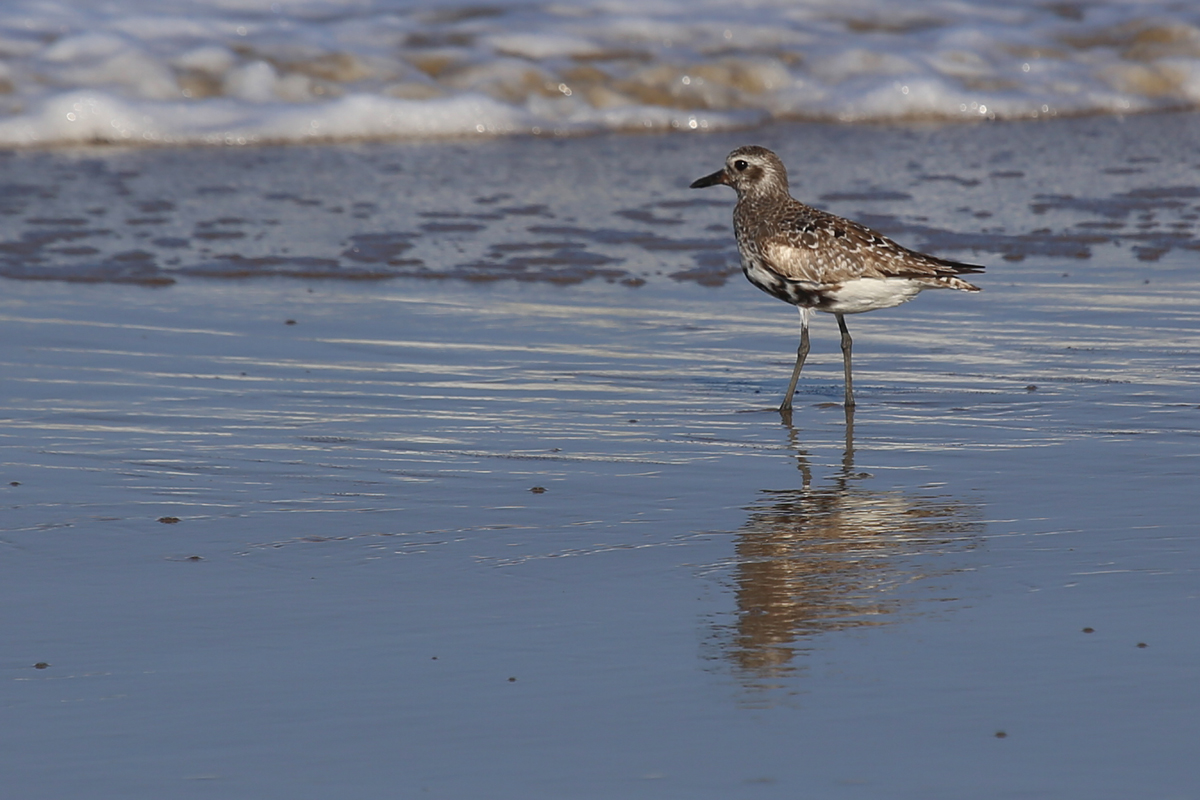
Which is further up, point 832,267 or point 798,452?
point 832,267

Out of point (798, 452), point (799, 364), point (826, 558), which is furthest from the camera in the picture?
point (799, 364)

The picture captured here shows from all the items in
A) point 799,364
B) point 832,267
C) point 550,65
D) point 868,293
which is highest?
point 550,65

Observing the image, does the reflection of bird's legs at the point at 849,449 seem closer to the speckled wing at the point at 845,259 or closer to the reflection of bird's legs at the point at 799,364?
the reflection of bird's legs at the point at 799,364

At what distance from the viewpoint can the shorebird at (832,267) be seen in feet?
23.6

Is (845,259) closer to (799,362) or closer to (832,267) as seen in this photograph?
(832,267)

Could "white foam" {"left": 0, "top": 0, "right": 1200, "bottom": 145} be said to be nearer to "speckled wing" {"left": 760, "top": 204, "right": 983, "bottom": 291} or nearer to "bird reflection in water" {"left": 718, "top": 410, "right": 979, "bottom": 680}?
"speckled wing" {"left": 760, "top": 204, "right": 983, "bottom": 291}

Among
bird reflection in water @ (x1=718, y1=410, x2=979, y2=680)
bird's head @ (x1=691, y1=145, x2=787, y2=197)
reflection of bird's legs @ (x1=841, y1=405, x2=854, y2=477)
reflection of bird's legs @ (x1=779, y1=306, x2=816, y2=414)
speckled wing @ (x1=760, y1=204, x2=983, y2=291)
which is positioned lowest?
bird reflection in water @ (x1=718, y1=410, x2=979, y2=680)

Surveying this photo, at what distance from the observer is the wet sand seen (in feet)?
11.8

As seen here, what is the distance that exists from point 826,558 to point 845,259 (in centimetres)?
259

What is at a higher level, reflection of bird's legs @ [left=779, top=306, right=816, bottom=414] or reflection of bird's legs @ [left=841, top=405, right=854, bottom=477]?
reflection of bird's legs @ [left=779, top=306, right=816, bottom=414]

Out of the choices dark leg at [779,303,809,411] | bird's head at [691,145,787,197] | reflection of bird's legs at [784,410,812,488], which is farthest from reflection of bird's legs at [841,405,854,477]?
bird's head at [691,145,787,197]

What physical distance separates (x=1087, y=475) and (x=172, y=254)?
21.2 feet

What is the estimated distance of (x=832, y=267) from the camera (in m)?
7.23

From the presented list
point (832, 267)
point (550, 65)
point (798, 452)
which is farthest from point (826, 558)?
point (550, 65)
